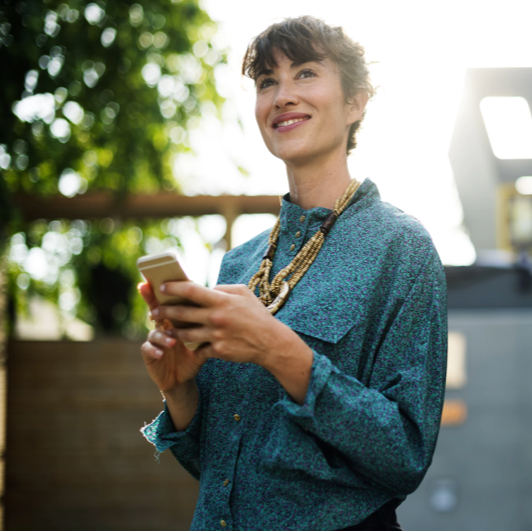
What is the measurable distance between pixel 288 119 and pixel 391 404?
61 centimetres

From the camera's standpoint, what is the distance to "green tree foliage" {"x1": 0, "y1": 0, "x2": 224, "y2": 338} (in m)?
3.80

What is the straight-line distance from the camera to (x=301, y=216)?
52.2 inches

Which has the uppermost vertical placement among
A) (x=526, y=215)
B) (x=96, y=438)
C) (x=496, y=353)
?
(x=526, y=215)

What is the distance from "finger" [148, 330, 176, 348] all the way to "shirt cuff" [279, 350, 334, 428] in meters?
0.22

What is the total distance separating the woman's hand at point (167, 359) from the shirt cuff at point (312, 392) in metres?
0.19

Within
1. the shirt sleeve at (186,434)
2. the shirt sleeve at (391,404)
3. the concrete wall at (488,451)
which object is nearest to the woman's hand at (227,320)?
the shirt sleeve at (391,404)

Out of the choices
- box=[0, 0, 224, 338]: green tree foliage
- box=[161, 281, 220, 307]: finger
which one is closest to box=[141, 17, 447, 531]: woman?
box=[161, 281, 220, 307]: finger

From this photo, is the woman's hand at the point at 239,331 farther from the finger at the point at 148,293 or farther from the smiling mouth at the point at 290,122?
the smiling mouth at the point at 290,122

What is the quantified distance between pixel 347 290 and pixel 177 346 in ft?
1.10

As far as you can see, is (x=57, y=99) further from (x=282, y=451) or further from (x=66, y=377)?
(x=282, y=451)

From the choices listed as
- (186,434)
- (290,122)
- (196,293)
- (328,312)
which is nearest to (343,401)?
(328,312)

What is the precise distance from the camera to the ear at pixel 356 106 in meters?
1.33

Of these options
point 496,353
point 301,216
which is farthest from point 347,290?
point 496,353

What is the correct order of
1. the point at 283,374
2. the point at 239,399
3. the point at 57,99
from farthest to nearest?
the point at 57,99 → the point at 239,399 → the point at 283,374
